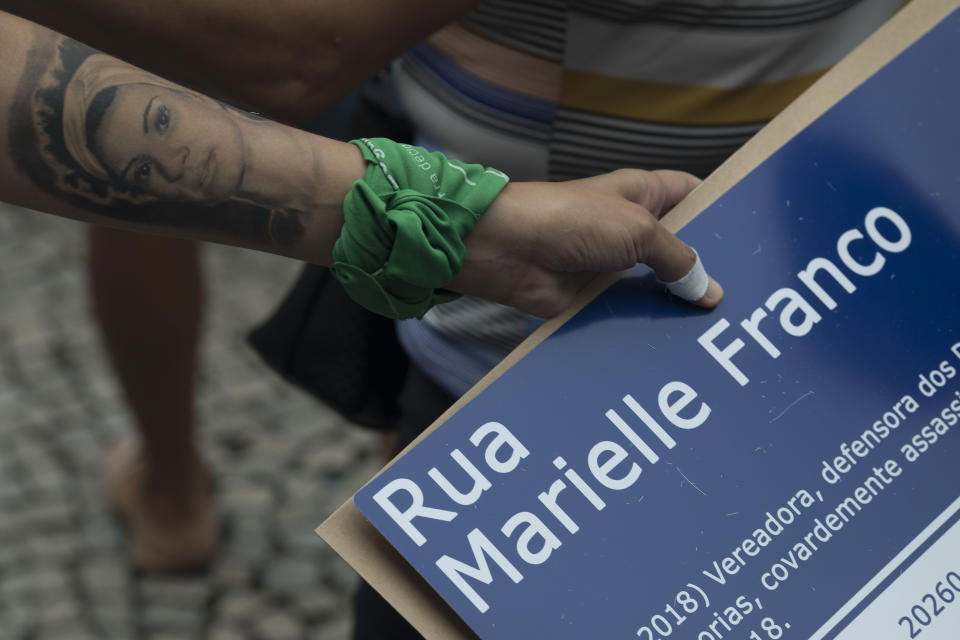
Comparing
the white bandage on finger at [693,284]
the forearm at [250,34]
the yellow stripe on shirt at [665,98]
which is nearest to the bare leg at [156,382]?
the forearm at [250,34]

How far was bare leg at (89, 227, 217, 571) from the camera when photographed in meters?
1.98

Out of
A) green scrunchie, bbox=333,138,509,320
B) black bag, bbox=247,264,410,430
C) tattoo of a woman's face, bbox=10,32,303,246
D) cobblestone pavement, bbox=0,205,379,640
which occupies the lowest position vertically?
cobblestone pavement, bbox=0,205,379,640

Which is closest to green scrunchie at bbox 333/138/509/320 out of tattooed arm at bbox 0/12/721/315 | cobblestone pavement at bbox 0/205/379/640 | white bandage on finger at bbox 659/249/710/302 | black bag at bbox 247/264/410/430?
tattooed arm at bbox 0/12/721/315

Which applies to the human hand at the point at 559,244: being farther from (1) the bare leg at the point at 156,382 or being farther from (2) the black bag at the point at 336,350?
(1) the bare leg at the point at 156,382

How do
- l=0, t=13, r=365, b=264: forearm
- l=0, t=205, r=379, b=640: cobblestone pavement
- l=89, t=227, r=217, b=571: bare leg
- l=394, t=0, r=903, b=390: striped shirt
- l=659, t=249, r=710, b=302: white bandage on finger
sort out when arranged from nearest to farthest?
l=0, t=13, r=365, b=264: forearm
l=659, t=249, r=710, b=302: white bandage on finger
l=394, t=0, r=903, b=390: striped shirt
l=89, t=227, r=217, b=571: bare leg
l=0, t=205, r=379, b=640: cobblestone pavement

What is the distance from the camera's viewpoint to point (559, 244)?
3.23 feet

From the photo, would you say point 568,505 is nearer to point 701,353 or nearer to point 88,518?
point 701,353

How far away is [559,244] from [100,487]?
1733 millimetres

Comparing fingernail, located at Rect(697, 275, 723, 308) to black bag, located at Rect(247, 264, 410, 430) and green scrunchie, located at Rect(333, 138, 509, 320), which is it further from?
black bag, located at Rect(247, 264, 410, 430)

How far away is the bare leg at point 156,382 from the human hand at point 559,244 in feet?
3.57

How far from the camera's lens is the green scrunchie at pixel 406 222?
923mm

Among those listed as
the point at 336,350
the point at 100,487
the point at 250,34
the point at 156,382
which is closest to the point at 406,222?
the point at 250,34

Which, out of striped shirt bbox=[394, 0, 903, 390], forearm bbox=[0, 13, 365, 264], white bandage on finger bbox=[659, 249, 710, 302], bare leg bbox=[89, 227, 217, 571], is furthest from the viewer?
bare leg bbox=[89, 227, 217, 571]

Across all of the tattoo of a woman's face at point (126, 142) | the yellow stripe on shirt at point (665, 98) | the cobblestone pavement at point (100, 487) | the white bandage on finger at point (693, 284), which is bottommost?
the cobblestone pavement at point (100, 487)
